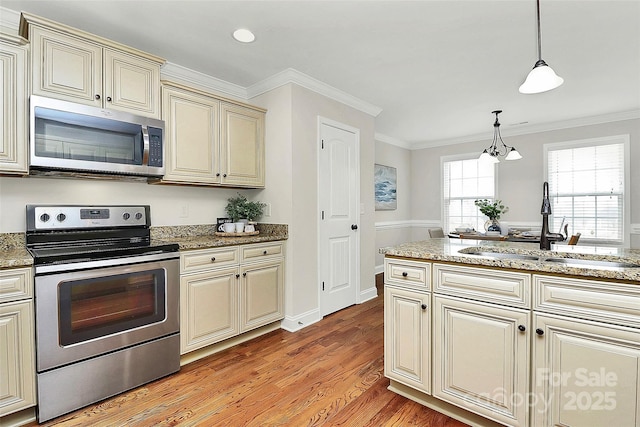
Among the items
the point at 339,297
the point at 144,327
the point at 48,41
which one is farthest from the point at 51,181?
the point at 339,297

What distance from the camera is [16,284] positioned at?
1704mm

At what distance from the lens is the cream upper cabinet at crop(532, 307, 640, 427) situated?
1.29 m

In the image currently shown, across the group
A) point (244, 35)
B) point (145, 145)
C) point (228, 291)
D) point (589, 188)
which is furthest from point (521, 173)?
point (145, 145)

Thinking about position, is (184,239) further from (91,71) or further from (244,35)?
(244,35)

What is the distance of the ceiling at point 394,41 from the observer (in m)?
2.10

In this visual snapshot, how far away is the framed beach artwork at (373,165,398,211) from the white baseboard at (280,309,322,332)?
9.09 ft

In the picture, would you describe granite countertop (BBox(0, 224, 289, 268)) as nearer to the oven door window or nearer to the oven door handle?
the oven door handle

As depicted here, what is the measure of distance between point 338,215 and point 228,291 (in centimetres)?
149

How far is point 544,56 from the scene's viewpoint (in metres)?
2.79

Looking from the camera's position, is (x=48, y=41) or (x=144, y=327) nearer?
(x=48, y=41)

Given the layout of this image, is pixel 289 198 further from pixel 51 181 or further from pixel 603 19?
pixel 603 19

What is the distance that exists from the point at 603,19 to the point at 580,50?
48cm

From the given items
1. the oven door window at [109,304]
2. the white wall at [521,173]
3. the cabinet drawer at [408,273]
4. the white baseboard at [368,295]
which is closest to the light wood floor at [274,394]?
the oven door window at [109,304]

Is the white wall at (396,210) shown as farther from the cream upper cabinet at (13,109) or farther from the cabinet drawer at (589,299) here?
the cream upper cabinet at (13,109)
